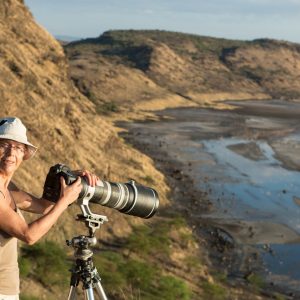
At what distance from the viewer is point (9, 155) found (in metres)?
3.28

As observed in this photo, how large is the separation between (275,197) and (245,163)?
9136 mm

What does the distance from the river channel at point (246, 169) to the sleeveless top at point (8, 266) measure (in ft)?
46.7

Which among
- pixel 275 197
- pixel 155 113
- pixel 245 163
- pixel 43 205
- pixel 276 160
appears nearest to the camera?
pixel 43 205

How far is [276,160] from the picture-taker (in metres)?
38.8

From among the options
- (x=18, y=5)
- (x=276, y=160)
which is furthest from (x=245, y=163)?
(x=18, y=5)

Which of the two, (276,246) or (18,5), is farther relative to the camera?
(18,5)

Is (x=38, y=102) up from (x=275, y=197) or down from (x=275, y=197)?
up

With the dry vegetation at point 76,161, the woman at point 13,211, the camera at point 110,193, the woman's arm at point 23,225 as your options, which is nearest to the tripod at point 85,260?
the camera at point 110,193

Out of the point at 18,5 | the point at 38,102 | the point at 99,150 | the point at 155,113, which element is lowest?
the point at 155,113

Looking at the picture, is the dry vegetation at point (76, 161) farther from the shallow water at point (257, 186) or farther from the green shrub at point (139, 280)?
the shallow water at point (257, 186)

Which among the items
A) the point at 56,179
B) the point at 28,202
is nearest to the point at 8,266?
the point at 28,202

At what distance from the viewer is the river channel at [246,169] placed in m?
19.7

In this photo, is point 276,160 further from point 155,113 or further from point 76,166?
point 155,113

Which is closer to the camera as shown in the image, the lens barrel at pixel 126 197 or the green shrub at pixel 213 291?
the lens barrel at pixel 126 197
